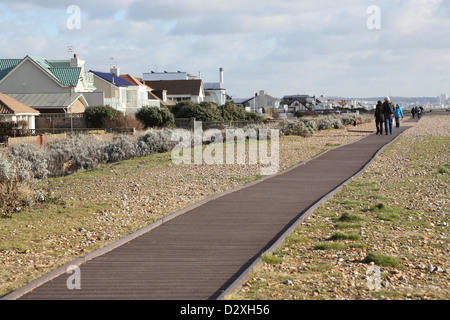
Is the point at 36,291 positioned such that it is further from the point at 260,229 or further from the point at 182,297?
the point at 260,229

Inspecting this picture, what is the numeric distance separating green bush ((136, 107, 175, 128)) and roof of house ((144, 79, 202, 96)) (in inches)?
1472

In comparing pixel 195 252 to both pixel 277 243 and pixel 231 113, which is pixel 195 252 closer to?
pixel 277 243

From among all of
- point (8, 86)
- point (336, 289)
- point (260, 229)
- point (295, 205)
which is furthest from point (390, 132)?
point (8, 86)

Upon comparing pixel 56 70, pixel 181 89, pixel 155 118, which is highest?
pixel 56 70

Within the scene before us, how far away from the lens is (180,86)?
269 feet

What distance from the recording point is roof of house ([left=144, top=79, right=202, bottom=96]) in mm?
80688

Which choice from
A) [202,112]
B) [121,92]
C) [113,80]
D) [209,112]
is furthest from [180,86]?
[209,112]

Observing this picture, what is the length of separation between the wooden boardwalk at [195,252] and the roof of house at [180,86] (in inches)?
2693

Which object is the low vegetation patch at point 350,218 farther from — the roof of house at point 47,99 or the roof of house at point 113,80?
the roof of house at point 113,80

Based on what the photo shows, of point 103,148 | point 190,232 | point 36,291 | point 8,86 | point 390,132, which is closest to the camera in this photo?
point 36,291

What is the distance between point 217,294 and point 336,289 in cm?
130

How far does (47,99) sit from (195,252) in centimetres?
4448

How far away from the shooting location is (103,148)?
2389 cm

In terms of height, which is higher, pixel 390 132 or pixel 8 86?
pixel 8 86
